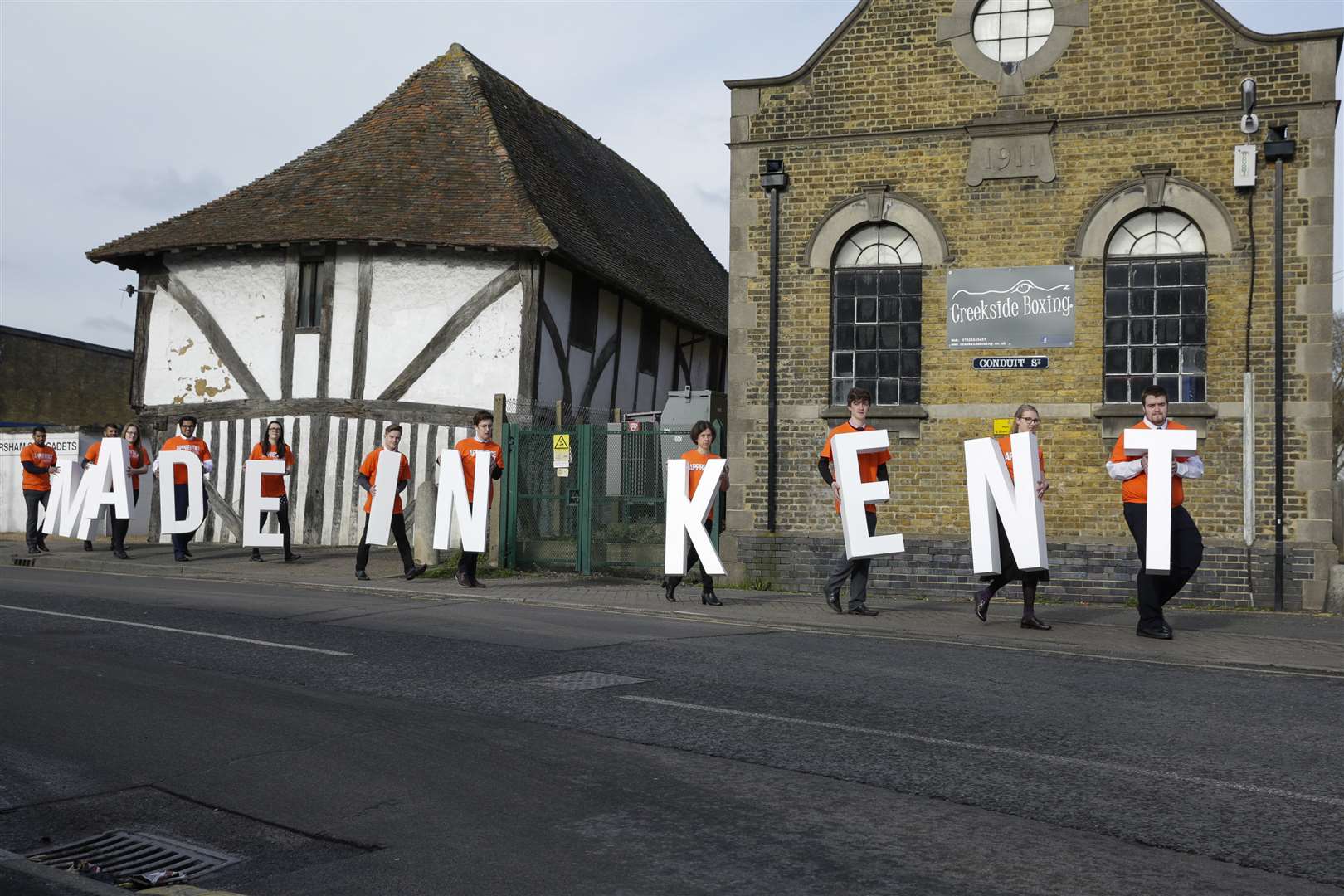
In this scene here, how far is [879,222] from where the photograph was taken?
51.2 ft

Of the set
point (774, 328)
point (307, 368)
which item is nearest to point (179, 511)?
point (307, 368)

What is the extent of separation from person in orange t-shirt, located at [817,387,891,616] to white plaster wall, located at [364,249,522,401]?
30.7 feet

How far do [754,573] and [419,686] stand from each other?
842 centimetres

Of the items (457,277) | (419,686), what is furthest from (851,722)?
(457,277)

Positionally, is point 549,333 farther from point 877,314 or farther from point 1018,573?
point 1018,573

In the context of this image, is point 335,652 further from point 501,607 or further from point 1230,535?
point 1230,535

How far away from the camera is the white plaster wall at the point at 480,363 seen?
67.6ft

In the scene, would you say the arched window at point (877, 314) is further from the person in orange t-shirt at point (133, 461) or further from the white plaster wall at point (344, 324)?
the person in orange t-shirt at point (133, 461)

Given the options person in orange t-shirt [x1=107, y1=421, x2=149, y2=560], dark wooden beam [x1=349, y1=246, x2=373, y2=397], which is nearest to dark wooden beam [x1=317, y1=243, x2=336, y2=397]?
dark wooden beam [x1=349, y1=246, x2=373, y2=397]

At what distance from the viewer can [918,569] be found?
49.6ft

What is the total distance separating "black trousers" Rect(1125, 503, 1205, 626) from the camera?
10680 mm

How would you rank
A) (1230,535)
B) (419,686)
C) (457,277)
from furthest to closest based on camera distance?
1. (457,277)
2. (1230,535)
3. (419,686)

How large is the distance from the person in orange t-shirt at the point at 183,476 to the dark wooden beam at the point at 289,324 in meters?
2.68

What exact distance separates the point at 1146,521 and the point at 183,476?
42.6 ft
